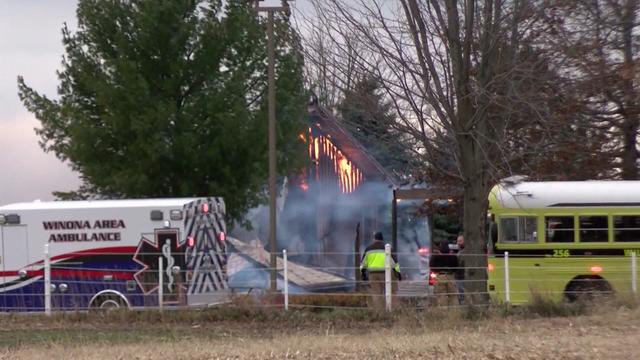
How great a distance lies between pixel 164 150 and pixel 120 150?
1.58 metres

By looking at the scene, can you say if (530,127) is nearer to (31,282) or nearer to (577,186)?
(577,186)

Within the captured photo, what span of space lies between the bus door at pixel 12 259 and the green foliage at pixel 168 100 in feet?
12.3

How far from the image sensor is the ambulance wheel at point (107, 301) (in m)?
16.9

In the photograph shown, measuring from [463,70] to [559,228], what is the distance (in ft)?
15.1

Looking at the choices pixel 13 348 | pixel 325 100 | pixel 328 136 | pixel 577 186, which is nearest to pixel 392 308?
pixel 577 186

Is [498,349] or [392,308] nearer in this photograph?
[498,349]

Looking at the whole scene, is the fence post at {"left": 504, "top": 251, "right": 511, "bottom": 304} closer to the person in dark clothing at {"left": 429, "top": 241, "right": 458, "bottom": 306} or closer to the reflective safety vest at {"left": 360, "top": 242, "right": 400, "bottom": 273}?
the person in dark clothing at {"left": 429, "top": 241, "right": 458, "bottom": 306}

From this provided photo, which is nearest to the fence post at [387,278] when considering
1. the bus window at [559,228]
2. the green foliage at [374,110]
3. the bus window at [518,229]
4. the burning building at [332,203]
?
the green foliage at [374,110]

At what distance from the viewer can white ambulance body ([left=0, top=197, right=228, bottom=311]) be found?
16.9 metres

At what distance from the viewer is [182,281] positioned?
55.1 feet

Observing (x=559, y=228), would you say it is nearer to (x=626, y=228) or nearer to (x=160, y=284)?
(x=626, y=228)

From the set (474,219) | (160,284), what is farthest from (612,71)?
(160,284)

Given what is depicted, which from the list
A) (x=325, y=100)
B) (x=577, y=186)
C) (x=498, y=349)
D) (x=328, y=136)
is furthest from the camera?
(x=328, y=136)

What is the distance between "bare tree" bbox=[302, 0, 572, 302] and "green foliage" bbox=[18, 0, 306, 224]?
17.3 ft
